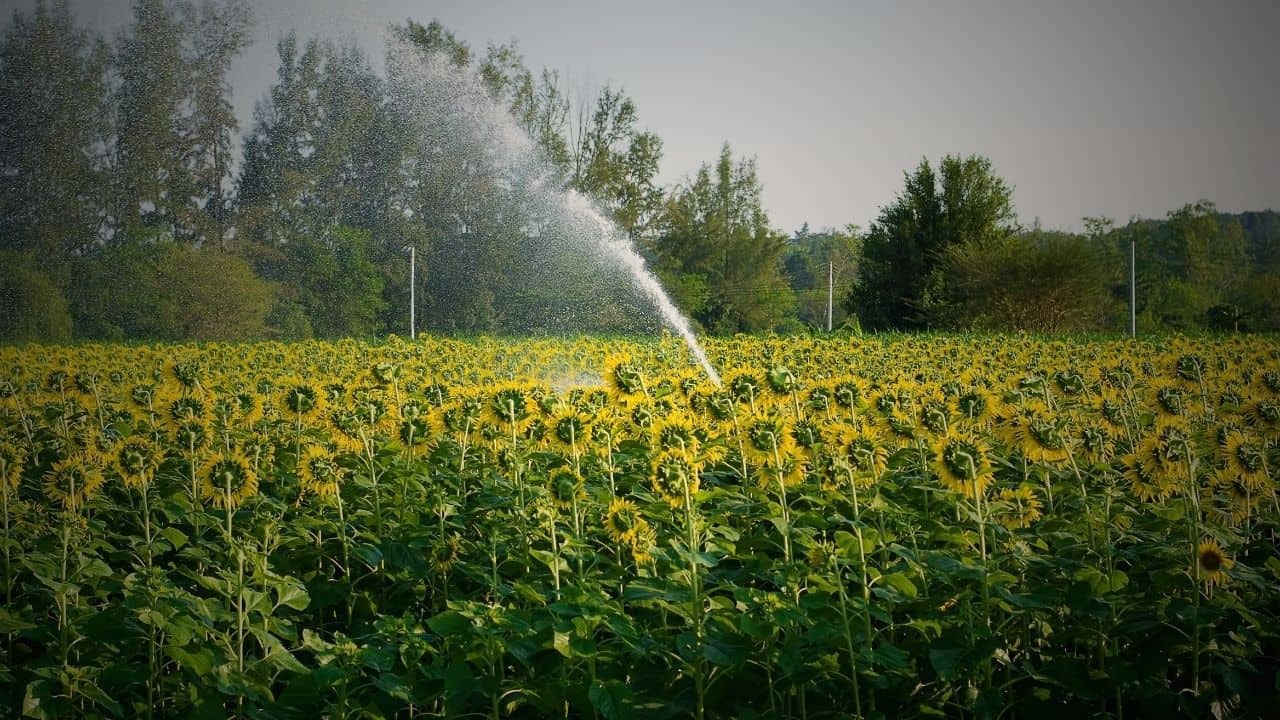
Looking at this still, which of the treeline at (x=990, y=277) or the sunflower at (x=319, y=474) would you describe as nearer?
the sunflower at (x=319, y=474)

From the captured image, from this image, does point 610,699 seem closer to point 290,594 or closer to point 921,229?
point 290,594

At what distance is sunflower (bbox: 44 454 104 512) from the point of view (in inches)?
128

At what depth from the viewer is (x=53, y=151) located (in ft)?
54.5

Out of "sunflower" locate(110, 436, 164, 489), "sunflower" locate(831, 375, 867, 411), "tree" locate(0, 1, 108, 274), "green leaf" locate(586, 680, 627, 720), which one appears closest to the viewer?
"green leaf" locate(586, 680, 627, 720)

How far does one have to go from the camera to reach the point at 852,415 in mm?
3895

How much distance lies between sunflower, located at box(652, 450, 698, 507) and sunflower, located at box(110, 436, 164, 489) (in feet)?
6.11

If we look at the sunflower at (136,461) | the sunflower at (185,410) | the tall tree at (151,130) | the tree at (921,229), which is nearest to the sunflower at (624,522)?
the sunflower at (136,461)

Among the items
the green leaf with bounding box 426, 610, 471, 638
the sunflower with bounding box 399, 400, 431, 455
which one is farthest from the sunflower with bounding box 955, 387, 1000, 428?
the sunflower with bounding box 399, 400, 431, 455

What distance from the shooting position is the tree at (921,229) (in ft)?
114

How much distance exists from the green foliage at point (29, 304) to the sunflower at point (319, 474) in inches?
391

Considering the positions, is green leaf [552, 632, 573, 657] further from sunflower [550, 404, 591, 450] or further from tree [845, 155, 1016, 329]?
tree [845, 155, 1016, 329]

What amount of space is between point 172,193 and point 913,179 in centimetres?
2746

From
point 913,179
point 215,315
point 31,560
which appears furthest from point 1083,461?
point 913,179

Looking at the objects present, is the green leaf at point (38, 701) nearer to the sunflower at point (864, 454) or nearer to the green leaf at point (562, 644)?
the green leaf at point (562, 644)
